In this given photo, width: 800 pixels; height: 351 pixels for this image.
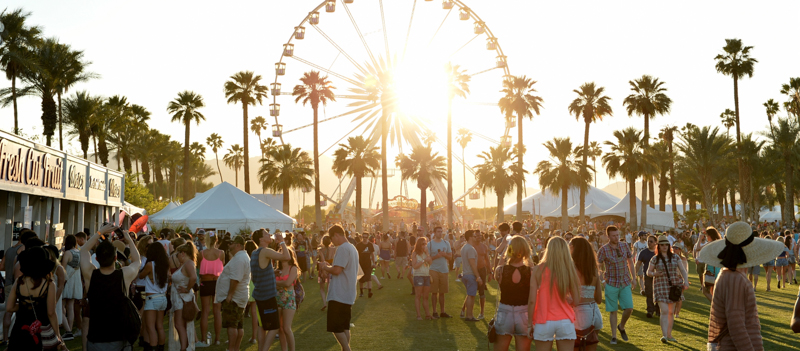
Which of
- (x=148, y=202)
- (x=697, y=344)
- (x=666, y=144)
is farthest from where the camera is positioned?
(x=666, y=144)

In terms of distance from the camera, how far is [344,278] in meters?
7.86

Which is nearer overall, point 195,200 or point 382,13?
point 195,200

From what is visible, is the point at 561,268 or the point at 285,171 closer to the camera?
the point at 561,268

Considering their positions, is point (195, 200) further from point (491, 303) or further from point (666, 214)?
point (666, 214)

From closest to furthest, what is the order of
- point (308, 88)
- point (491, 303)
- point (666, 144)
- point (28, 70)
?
point (491, 303)
point (28, 70)
point (308, 88)
point (666, 144)

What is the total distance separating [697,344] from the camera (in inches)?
379

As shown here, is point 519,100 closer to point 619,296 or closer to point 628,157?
point 628,157

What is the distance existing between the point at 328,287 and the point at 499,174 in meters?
38.7

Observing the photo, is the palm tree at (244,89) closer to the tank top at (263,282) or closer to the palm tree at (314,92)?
the palm tree at (314,92)

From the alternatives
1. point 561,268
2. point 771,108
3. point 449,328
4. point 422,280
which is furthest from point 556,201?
point 561,268

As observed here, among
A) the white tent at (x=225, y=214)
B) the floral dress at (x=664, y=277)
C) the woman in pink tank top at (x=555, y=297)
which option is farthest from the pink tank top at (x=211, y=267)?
the white tent at (x=225, y=214)

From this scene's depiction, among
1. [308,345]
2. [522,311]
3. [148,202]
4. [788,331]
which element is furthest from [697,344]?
[148,202]

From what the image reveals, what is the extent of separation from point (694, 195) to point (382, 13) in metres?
51.3

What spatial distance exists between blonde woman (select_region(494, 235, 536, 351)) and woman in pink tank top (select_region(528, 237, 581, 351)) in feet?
2.50
